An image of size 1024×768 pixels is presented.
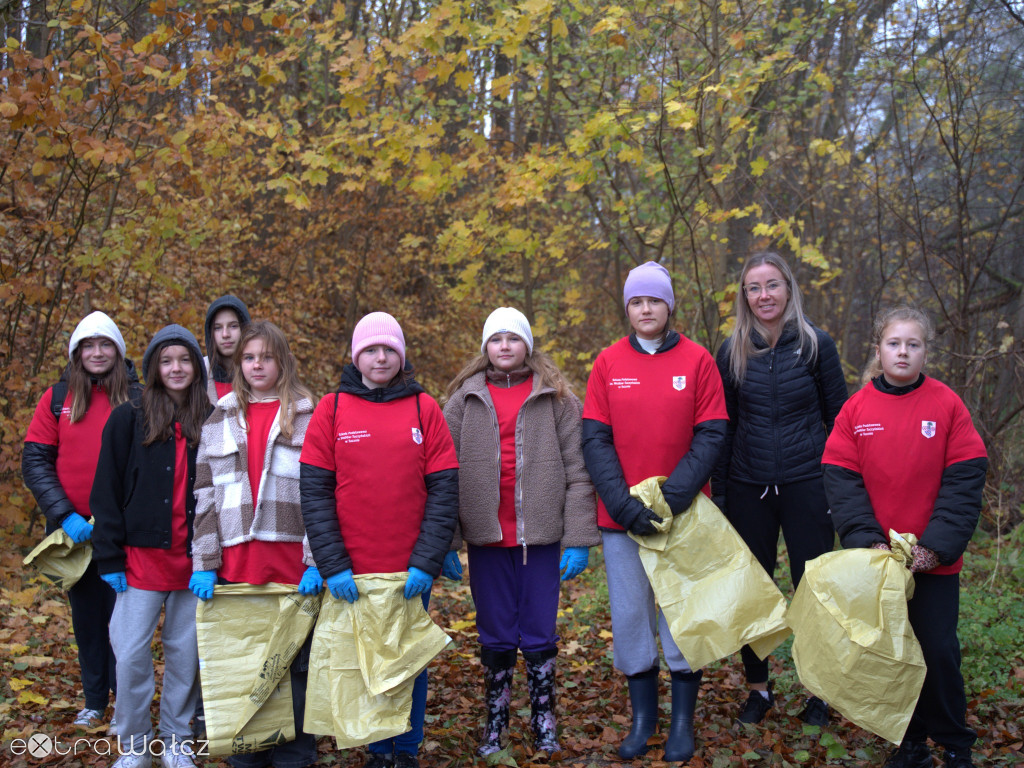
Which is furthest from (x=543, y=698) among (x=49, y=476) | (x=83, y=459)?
(x=49, y=476)

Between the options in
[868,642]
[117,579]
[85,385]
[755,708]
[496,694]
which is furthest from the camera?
[85,385]

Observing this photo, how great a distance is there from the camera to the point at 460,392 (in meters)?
4.02

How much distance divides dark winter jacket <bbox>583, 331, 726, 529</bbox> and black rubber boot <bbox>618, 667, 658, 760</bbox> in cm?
75

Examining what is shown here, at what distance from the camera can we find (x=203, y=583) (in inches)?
139

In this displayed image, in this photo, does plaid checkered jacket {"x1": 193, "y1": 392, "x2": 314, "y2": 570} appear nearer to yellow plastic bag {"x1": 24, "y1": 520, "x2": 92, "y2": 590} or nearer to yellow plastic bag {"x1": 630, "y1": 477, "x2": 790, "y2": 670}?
yellow plastic bag {"x1": 24, "y1": 520, "x2": 92, "y2": 590}

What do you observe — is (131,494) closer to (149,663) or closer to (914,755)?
(149,663)

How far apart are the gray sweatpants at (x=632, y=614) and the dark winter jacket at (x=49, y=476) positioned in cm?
254

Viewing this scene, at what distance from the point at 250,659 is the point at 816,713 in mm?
2770

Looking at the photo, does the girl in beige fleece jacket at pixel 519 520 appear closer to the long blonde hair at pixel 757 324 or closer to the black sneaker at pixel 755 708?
the long blonde hair at pixel 757 324

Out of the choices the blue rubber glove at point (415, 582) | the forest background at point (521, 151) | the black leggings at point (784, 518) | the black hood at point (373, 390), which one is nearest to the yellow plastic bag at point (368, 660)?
the blue rubber glove at point (415, 582)

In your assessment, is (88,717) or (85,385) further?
(85,385)

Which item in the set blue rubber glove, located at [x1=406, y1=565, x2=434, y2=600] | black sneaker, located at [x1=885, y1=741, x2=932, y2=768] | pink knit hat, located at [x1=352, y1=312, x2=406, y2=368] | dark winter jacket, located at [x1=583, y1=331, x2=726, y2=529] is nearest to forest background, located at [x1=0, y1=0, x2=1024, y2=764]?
black sneaker, located at [x1=885, y1=741, x2=932, y2=768]

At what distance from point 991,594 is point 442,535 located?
468 cm

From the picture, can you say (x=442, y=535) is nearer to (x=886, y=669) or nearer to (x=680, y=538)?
(x=680, y=538)
